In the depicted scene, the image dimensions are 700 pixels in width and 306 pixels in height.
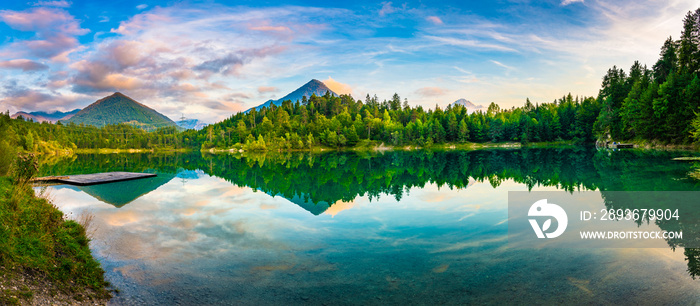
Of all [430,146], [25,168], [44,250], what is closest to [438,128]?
[430,146]

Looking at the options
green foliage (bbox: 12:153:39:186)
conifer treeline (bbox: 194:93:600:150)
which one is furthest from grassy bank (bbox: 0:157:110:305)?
conifer treeline (bbox: 194:93:600:150)

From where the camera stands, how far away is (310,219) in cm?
1739

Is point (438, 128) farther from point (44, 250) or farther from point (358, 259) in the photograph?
point (44, 250)

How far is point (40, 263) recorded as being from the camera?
329 inches

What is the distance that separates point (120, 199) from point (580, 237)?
28182 mm

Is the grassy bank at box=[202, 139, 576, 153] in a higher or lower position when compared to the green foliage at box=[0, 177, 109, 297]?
higher

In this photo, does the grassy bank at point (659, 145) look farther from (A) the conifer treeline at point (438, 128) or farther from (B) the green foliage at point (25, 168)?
(B) the green foliage at point (25, 168)

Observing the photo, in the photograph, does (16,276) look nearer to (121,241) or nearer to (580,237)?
Answer: (121,241)

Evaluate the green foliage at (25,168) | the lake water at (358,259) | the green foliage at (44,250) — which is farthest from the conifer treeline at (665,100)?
the green foliage at (25,168)

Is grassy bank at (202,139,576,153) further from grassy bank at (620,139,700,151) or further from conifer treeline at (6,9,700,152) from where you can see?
grassy bank at (620,139,700,151)

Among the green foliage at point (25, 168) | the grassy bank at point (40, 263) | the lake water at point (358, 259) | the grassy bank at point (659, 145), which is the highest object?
the grassy bank at point (659, 145)

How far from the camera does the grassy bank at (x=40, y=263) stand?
7176 millimetres

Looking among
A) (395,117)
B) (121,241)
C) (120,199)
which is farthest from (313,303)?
(395,117)

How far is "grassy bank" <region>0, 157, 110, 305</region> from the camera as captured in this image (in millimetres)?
7176
